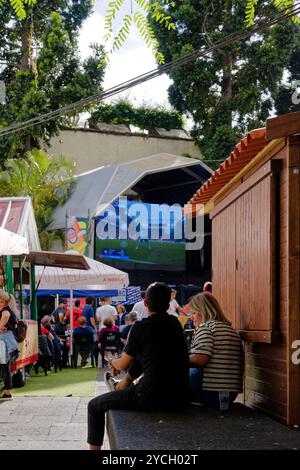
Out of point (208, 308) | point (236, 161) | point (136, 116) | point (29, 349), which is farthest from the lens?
point (136, 116)

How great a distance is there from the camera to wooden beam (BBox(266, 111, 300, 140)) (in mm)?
6484

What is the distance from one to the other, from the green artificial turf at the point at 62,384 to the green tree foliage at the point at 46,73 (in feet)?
47.8

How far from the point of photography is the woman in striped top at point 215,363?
24.6 feet

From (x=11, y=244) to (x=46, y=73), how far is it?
2076cm

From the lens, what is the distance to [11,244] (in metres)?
13.8

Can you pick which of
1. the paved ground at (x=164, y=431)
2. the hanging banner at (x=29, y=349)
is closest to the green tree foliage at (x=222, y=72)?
the hanging banner at (x=29, y=349)

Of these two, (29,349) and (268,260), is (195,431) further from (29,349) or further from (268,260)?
(29,349)

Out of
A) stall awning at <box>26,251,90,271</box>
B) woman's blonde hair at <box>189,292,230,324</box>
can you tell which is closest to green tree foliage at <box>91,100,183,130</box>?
stall awning at <box>26,251,90,271</box>

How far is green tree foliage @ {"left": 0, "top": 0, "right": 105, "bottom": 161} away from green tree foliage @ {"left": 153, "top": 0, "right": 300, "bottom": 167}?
12.9ft

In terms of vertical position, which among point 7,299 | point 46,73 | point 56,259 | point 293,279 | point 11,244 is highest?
point 46,73

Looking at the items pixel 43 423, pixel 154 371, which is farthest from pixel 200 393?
pixel 43 423

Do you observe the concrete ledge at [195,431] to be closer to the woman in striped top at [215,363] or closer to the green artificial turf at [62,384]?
the woman in striped top at [215,363]
